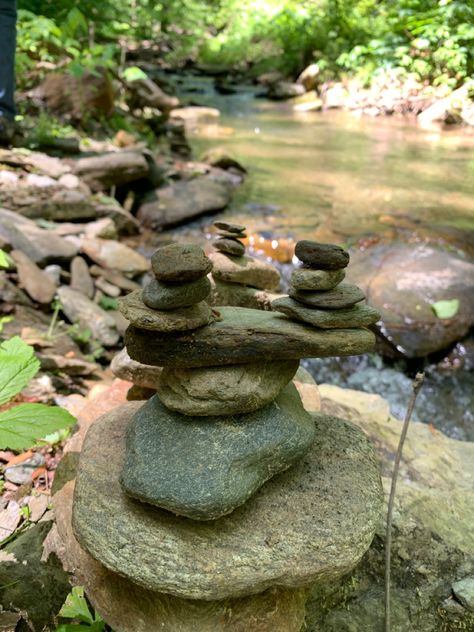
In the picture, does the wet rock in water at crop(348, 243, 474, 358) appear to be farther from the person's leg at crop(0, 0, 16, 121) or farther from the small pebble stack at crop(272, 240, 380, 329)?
the person's leg at crop(0, 0, 16, 121)

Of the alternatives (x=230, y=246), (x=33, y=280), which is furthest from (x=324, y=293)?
(x=33, y=280)

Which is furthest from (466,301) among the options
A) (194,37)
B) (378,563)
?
(194,37)

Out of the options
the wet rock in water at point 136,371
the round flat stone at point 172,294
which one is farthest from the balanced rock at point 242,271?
the round flat stone at point 172,294

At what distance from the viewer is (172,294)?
6.36ft

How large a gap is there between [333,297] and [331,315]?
73mm

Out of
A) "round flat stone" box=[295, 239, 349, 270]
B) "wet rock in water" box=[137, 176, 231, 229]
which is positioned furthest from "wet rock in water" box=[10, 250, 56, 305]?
"round flat stone" box=[295, 239, 349, 270]

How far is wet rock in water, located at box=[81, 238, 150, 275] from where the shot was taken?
597cm

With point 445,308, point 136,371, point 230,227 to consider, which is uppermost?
point 230,227

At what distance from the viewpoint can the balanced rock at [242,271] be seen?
3.20 metres

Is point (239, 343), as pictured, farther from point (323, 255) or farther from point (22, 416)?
point (22, 416)

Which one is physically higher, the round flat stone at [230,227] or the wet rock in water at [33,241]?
the round flat stone at [230,227]

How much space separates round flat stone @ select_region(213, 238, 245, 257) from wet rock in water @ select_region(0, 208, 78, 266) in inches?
107

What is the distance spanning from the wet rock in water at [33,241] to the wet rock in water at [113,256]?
212mm

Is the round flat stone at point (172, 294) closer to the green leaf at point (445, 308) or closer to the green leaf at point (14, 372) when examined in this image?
the green leaf at point (14, 372)
